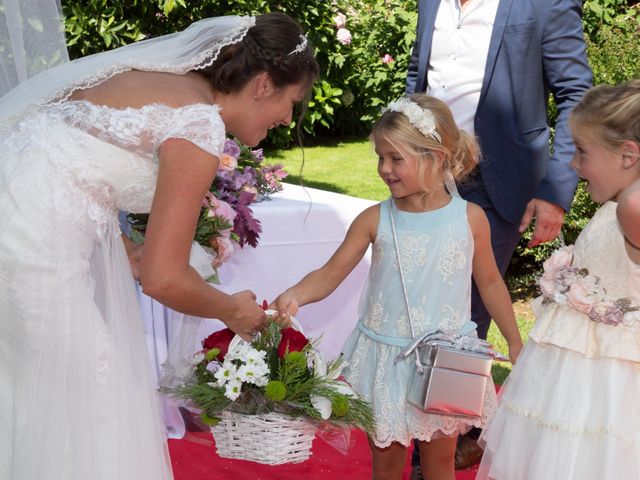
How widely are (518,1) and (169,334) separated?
2189 millimetres

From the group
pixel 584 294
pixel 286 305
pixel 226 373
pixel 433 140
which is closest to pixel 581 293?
pixel 584 294

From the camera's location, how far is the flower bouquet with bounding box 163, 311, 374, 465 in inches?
101

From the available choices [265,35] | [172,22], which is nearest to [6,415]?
[265,35]

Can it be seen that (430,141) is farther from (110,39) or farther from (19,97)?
(110,39)

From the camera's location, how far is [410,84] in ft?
14.3

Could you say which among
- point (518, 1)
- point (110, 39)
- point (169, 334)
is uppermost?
point (518, 1)

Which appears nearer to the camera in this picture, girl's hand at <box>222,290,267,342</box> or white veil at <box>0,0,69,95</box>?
girl's hand at <box>222,290,267,342</box>

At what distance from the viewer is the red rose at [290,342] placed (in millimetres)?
2713

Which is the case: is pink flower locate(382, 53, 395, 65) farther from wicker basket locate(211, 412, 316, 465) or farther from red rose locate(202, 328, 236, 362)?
wicker basket locate(211, 412, 316, 465)

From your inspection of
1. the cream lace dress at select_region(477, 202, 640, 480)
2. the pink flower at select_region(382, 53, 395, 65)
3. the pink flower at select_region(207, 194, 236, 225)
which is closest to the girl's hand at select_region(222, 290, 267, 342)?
the cream lace dress at select_region(477, 202, 640, 480)

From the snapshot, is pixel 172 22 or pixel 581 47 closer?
pixel 581 47

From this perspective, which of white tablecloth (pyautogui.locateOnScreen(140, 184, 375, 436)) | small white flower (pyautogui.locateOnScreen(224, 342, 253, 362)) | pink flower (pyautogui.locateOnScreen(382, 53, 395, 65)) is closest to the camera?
small white flower (pyautogui.locateOnScreen(224, 342, 253, 362))

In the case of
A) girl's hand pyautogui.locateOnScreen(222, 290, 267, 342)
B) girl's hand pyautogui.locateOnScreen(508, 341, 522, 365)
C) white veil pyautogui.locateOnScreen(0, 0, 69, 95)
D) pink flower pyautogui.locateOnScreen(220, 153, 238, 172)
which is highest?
white veil pyautogui.locateOnScreen(0, 0, 69, 95)

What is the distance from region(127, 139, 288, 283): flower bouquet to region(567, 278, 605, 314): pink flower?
1414mm
